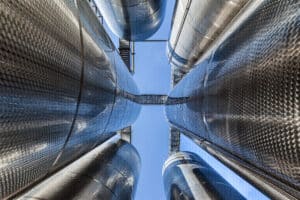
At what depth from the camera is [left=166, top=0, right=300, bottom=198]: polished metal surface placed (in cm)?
153

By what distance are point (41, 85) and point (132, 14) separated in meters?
5.19

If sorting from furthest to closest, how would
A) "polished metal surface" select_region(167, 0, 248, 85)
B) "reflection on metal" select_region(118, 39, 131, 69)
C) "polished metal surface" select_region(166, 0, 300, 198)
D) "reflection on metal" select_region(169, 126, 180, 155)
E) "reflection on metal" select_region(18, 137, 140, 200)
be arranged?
"reflection on metal" select_region(169, 126, 180, 155) < "reflection on metal" select_region(118, 39, 131, 69) < "polished metal surface" select_region(167, 0, 248, 85) < "reflection on metal" select_region(18, 137, 140, 200) < "polished metal surface" select_region(166, 0, 300, 198)

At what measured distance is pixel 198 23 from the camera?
5.66m

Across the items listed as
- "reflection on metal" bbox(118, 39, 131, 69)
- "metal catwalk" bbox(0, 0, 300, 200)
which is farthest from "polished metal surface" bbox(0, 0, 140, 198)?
"reflection on metal" bbox(118, 39, 131, 69)

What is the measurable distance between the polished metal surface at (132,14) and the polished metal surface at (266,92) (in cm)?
401

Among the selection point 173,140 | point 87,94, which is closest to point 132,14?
point 87,94

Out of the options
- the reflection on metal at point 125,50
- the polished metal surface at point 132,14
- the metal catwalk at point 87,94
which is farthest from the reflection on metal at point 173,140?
the metal catwalk at point 87,94

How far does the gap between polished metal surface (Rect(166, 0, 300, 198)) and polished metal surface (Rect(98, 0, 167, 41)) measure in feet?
13.2

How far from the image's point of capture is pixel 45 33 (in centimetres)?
190

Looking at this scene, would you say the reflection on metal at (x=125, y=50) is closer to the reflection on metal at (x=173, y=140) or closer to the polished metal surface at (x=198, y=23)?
the polished metal surface at (x=198, y=23)

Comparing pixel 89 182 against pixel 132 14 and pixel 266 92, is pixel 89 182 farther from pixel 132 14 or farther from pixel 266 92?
pixel 132 14

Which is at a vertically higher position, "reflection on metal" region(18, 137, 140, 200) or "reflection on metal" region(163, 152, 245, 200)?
"reflection on metal" region(18, 137, 140, 200)

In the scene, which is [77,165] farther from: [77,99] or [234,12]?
[234,12]

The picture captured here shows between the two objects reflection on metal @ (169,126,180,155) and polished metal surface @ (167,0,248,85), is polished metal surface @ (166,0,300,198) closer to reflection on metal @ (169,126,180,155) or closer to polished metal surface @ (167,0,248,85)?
polished metal surface @ (167,0,248,85)
